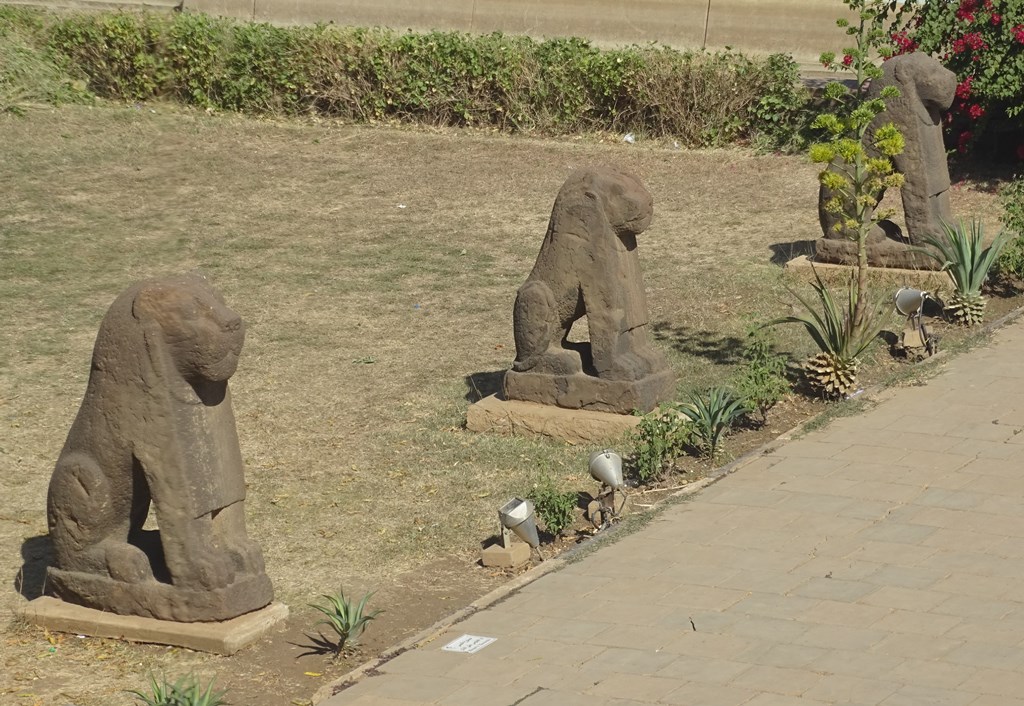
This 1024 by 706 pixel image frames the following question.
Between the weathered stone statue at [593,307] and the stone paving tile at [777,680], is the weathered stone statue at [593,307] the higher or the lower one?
the higher one

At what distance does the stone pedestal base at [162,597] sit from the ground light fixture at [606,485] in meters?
2.03

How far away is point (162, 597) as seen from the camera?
764cm

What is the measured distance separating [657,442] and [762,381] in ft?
4.19

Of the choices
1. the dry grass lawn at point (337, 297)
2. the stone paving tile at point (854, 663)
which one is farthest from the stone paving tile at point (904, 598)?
the dry grass lawn at point (337, 297)

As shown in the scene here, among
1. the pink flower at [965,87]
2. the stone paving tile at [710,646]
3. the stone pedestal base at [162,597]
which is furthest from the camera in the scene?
the pink flower at [965,87]

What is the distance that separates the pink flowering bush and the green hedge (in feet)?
6.20

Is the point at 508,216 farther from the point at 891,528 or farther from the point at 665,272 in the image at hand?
the point at 891,528

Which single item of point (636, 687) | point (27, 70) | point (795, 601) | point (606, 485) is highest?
Answer: point (27, 70)

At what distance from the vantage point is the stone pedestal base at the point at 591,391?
1023 centimetres

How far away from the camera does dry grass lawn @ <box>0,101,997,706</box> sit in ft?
28.4

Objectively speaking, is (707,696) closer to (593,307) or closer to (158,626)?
(158,626)

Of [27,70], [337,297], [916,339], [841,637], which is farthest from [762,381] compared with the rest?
[27,70]

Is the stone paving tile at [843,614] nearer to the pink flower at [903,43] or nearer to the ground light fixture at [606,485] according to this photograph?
the ground light fixture at [606,485]

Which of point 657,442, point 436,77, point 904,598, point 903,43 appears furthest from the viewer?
point 436,77
